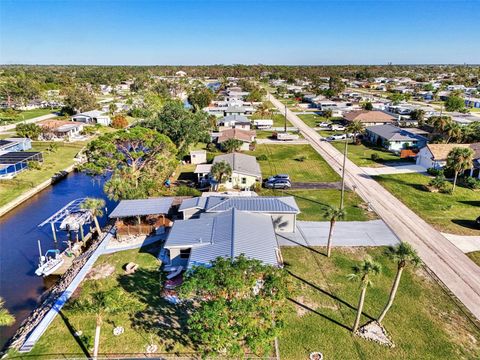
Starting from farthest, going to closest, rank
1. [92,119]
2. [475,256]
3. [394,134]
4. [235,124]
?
[92,119] < [235,124] < [394,134] < [475,256]

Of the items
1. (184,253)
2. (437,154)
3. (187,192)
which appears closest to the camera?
(184,253)

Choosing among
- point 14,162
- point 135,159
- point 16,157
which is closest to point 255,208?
point 135,159

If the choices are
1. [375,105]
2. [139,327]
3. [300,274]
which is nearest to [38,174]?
[139,327]

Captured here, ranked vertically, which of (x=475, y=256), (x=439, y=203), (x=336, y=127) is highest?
(x=336, y=127)

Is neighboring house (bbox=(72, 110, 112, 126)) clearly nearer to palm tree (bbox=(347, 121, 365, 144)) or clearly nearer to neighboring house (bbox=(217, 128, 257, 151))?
neighboring house (bbox=(217, 128, 257, 151))

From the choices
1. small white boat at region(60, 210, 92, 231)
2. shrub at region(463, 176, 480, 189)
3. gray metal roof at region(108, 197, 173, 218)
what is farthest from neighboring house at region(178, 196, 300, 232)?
shrub at region(463, 176, 480, 189)

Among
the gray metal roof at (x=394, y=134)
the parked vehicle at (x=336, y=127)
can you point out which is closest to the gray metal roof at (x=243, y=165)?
the gray metal roof at (x=394, y=134)

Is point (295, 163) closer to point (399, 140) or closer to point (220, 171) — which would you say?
point (220, 171)
